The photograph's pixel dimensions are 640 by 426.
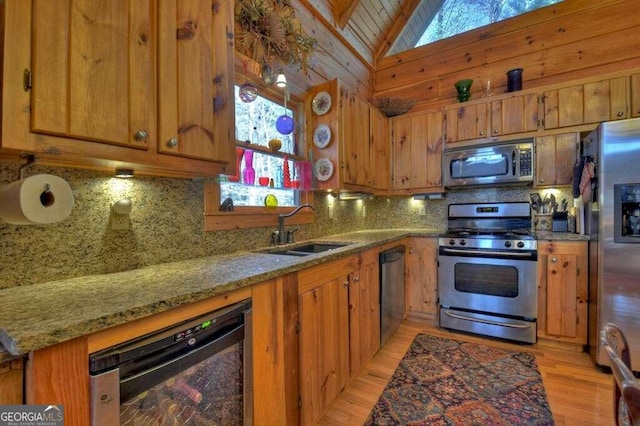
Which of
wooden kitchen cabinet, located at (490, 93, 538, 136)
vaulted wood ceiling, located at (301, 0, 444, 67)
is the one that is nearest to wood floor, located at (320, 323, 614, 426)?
wooden kitchen cabinet, located at (490, 93, 538, 136)

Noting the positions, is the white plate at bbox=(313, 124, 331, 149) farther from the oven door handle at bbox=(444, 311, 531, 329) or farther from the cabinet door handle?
the oven door handle at bbox=(444, 311, 531, 329)

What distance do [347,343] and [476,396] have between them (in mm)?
877

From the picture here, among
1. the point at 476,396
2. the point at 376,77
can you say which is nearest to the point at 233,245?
the point at 476,396

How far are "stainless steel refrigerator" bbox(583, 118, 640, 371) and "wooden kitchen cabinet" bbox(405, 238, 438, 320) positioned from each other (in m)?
1.20

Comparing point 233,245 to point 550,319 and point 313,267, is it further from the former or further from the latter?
point 550,319

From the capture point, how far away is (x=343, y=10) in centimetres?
308

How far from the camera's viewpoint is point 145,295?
0.93 m

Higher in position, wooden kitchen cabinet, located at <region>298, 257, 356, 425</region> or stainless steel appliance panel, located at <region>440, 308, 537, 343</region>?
wooden kitchen cabinet, located at <region>298, 257, 356, 425</region>

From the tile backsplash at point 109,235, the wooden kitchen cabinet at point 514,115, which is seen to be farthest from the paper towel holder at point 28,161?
the wooden kitchen cabinet at point 514,115

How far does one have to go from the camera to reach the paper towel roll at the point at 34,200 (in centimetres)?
88

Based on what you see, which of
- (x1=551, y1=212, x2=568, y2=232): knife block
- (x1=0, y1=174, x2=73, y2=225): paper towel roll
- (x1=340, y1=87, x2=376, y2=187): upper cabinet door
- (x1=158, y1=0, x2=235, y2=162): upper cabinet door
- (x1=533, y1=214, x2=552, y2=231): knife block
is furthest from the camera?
(x1=533, y1=214, x2=552, y2=231): knife block

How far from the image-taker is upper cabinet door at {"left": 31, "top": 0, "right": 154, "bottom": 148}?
854mm

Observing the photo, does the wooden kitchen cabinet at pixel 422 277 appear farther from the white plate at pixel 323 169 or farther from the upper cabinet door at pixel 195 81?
the upper cabinet door at pixel 195 81

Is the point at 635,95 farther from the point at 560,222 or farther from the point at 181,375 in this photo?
the point at 181,375
